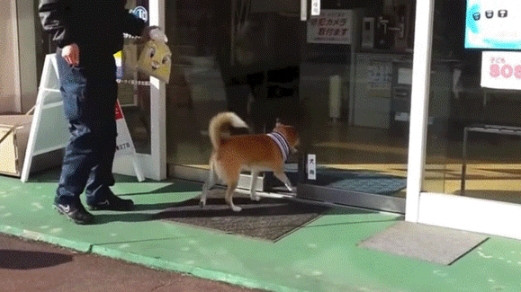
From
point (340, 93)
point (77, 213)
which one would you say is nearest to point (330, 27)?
point (340, 93)

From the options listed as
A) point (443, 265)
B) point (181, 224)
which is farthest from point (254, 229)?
point (443, 265)

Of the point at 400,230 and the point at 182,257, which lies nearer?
the point at 182,257

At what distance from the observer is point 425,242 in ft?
16.4

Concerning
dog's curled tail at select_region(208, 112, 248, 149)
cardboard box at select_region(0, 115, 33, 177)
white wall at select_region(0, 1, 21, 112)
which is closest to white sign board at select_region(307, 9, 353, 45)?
dog's curled tail at select_region(208, 112, 248, 149)

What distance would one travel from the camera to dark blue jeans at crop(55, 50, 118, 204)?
5.24m

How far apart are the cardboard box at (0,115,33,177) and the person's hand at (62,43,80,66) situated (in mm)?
1658

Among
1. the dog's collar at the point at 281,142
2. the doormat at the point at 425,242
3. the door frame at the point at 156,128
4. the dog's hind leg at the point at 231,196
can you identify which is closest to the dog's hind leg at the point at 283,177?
the dog's collar at the point at 281,142

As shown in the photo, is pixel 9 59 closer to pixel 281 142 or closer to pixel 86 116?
pixel 86 116

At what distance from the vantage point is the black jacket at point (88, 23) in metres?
5.04

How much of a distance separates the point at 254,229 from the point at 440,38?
1822 millimetres

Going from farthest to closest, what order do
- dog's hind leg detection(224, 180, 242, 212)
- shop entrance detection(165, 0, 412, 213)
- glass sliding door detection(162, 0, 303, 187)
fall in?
glass sliding door detection(162, 0, 303, 187), shop entrance detection(165, 0, 412, 213), dog's hind leg detection(224, 180, 242, 212)

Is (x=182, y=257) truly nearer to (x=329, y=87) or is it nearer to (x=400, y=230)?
(x=400, y=230)

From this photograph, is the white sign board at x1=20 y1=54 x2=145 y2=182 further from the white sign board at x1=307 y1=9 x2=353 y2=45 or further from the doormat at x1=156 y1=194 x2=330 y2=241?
the white sign board at x1=307 y1=9 x2=353 y2=45

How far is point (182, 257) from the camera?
15.5 feet
